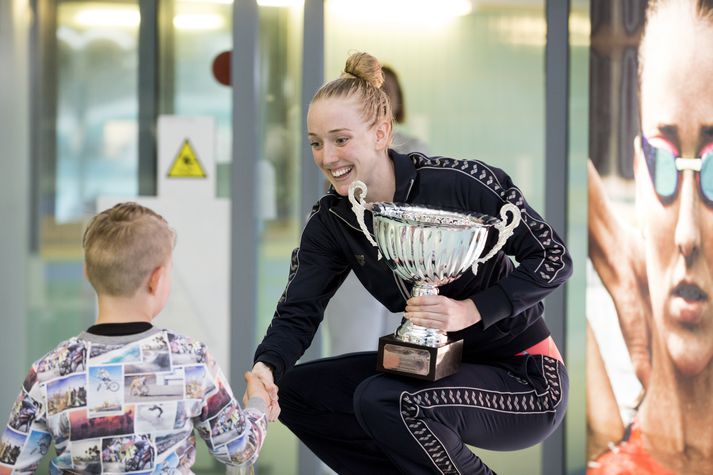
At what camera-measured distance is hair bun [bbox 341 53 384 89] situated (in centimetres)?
244

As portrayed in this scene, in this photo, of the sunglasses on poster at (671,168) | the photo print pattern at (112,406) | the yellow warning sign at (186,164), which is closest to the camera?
the photo print pattern at (112,406)

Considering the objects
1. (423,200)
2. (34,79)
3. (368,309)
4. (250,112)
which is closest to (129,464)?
(423,200)

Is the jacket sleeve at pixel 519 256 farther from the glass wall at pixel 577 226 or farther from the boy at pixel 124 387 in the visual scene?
the glass wall at pixel 577 226

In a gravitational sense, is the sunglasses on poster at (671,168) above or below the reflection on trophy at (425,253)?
above

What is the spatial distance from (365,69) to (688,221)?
137 centimetres

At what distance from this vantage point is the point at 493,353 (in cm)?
248

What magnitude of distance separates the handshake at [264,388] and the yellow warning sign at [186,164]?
1.41 m

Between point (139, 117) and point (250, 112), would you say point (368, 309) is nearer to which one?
point (250, 112)

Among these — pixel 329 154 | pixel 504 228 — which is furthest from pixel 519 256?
pixel 329 154

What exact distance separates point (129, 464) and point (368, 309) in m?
1.71

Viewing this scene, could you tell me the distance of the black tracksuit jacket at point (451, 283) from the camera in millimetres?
2375

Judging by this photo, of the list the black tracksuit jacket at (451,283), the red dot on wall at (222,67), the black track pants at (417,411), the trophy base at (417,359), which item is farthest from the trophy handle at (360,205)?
the red dot on wall at (222,67)

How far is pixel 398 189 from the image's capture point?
95.9 inches

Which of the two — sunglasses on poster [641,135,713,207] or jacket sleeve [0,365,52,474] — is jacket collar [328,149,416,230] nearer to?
jacket sleeve [0,365,52,474]
